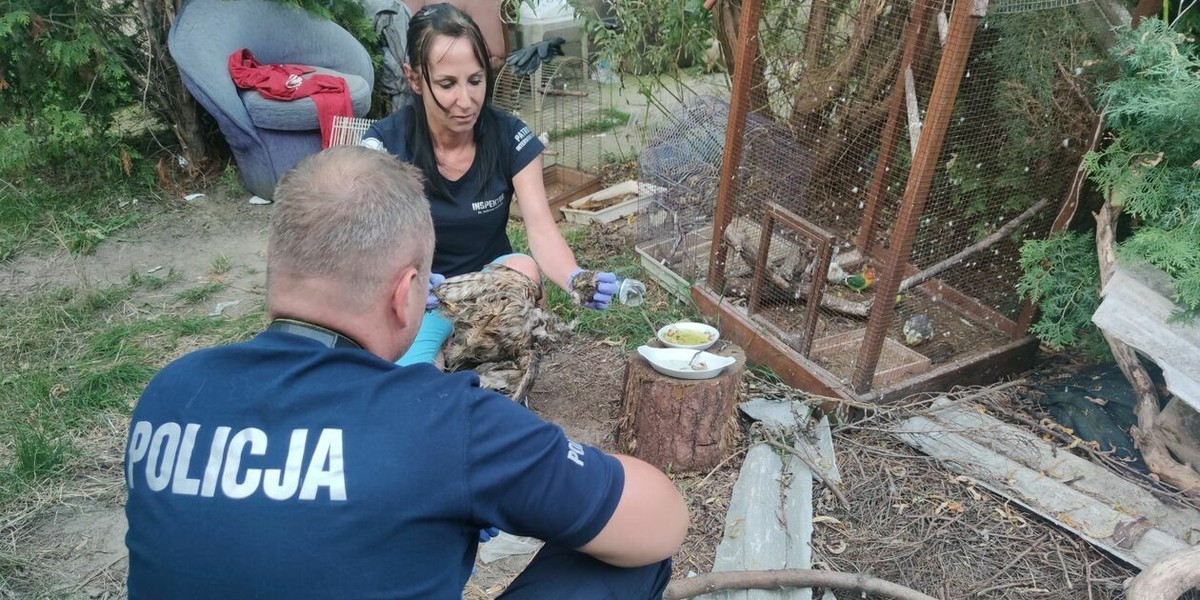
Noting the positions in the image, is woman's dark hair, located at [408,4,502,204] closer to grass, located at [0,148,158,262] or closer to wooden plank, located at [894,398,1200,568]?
wooden plank, located at [894,398,1200,568]

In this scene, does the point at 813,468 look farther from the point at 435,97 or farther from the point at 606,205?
the point at 606,205

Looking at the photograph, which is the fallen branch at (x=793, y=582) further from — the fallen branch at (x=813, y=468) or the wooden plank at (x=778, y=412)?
the wooden plank at (x=778, y=412)

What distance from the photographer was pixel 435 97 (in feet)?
7.96

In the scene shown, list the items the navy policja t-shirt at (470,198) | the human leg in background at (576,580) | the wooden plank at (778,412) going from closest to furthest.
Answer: the human leg in background at (576,580)
the navy policja t-shirt at (470,198)
the wooden plank at (778,412)

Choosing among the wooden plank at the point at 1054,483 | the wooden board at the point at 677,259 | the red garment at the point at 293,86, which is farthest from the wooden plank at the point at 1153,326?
the red garment at the point at 293,86

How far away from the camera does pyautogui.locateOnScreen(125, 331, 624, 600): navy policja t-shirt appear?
37.6 inches

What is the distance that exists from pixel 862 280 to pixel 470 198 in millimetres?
A: 1899

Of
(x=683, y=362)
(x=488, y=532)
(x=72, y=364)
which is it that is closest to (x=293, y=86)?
(x=72, y=364)

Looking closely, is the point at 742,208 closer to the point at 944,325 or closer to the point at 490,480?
the point at 944,325

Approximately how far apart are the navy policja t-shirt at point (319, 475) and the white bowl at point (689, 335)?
154 cm

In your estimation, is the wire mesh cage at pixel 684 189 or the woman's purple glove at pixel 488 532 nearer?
the woman's purple glove at pixel 488 532

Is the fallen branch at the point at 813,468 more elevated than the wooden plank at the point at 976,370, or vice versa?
the wooden plank at the point at 976,370

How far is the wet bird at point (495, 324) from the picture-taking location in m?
2.53

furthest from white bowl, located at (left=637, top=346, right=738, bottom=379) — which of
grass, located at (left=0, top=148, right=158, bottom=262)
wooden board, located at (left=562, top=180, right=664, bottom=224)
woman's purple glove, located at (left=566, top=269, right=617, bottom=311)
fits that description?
grass, located at (left=0, top=148, right=158, bottom=262)
